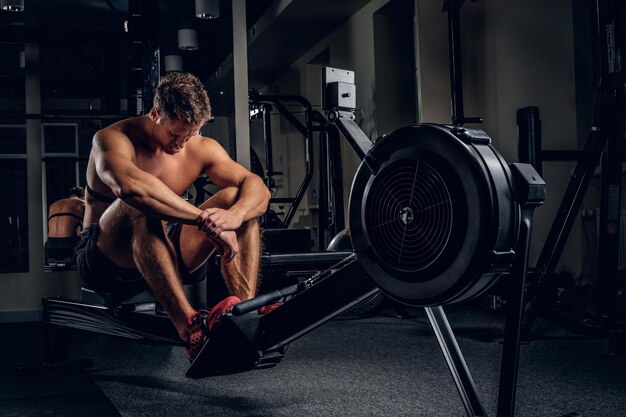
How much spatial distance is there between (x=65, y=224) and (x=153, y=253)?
8.58 ft

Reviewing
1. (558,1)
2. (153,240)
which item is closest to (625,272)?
(558,1)

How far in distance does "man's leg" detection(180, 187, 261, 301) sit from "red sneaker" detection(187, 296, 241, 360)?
195mm

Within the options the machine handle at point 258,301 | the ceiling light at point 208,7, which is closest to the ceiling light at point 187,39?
the ceiling light at point 208,7

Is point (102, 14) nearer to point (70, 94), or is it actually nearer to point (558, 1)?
point (70, 94)

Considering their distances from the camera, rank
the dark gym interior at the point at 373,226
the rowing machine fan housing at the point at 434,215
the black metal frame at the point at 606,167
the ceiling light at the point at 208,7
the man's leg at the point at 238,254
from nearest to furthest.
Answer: the rowing machine fan housing at the point at 434,215 → the dark gym interior at the point at 373,226 → the man's leg at the point at 238,254 → the black metal frame at the point at 606,167 → the ceiling light at the point at 208,7

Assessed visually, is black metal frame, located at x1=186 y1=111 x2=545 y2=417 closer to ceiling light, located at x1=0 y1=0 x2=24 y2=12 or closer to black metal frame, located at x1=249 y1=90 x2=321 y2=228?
black metal frame, located at x1=249 y1=90 x2=321 y2=228

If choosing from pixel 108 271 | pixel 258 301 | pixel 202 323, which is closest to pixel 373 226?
pixel 258 301

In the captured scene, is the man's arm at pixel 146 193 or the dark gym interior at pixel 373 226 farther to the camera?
the man's arm at pixel 146 193

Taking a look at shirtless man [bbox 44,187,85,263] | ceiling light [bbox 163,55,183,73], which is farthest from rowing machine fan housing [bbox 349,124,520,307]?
ceiling light [bbox 163,55,183,73]

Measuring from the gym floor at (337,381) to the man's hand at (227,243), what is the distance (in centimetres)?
46

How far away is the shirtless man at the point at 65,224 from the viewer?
4.39 m

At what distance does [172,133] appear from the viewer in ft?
7.35

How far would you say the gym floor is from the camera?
6.62 feet

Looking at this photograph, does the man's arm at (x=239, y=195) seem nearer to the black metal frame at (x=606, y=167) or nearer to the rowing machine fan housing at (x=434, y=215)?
the rowing machine fan housing at (x=434, y=215)
